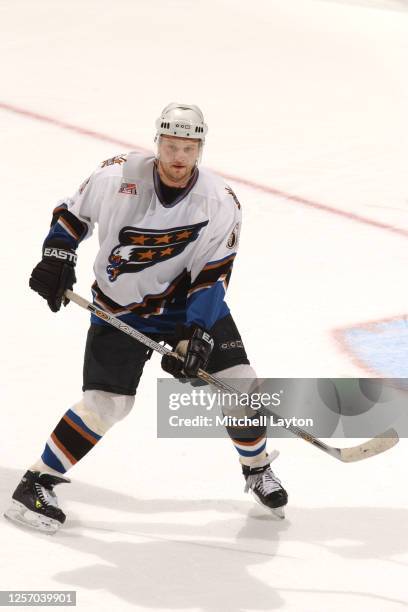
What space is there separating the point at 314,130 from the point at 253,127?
321 mm

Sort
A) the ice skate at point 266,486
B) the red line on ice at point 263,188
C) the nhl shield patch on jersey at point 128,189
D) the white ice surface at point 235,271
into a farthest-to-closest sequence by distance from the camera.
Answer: the red line on ice at point 263,188 < the ice skate at point 266,486 < the nhl shield patch on jersey at point 128,189 < the white ice surface at point 235,271

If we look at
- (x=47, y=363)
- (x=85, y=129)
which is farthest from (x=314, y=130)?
(x=47, y=363)

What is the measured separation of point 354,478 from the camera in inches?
145

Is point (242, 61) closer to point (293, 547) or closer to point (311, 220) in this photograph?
point (311, 220)

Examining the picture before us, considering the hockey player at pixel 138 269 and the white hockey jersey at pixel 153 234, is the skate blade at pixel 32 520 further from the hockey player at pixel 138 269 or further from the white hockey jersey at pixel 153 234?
the white hockey jersey at pixel 153 234

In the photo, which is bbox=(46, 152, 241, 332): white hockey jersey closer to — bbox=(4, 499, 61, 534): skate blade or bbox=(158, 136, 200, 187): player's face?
bbox=(158, 136, 200, 187): player's face

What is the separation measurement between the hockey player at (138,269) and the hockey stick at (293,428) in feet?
0.16

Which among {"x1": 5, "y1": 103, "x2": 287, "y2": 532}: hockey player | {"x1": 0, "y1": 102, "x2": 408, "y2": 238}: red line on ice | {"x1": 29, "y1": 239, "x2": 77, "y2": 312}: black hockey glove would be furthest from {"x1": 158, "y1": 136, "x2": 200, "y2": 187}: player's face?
{"x1": 0, "y1": 102, "x2": 408, "y2": 238}: red line on ice

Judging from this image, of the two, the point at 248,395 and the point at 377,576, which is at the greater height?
the point at 248,395


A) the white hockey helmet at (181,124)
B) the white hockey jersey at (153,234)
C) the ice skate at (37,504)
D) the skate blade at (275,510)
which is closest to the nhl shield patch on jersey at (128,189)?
the white hockey jersey at (153,234)

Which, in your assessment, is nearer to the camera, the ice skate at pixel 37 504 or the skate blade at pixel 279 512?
the ice skate at pixel 37 504

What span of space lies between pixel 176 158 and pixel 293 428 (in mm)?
800

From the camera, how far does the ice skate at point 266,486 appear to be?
11.3 feet

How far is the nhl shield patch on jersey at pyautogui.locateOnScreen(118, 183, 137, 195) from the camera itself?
329 cm
